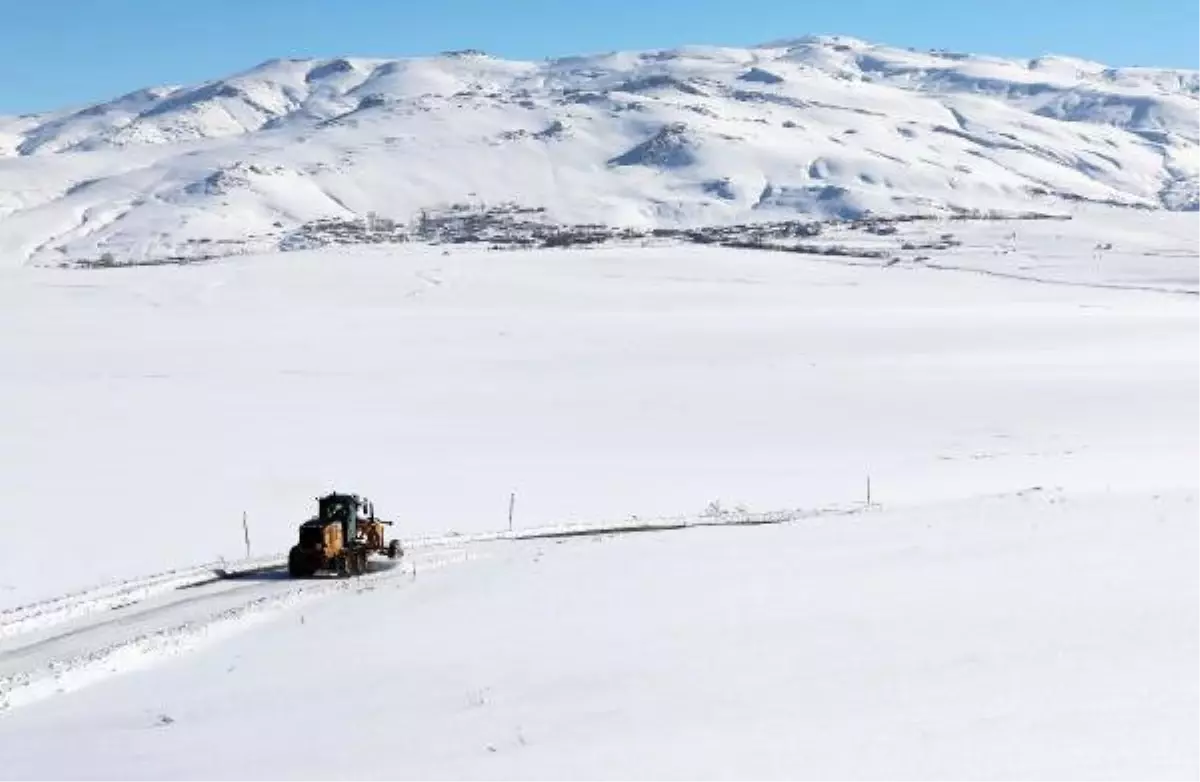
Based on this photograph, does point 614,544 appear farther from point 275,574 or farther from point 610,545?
point 275,574

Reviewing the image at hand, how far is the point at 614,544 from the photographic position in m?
26.8

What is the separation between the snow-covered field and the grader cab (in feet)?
2.78

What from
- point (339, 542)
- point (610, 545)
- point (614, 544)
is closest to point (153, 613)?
point (339, 542)

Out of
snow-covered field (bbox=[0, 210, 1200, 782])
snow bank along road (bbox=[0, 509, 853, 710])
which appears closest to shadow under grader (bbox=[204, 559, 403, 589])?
snow bank along road (bbox=[0, 509, 853, 710])

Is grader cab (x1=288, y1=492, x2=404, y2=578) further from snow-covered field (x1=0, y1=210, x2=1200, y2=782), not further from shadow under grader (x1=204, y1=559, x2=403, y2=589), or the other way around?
snow-covered field (x1=0, y1=210, x2=1200, y2=782)

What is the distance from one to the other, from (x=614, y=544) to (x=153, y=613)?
8991 mm

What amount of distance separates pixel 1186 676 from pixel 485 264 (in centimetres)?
11576

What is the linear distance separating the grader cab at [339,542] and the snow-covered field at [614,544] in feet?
2.78

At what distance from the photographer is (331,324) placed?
85875mm

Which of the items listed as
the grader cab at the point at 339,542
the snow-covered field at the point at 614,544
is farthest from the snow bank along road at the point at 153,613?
the grader cab at the point at 339,542

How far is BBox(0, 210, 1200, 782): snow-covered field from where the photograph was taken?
12.3 meters

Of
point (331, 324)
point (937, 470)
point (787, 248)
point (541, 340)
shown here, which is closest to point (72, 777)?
point (937, 470)

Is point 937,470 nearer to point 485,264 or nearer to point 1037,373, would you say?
point 1037,373

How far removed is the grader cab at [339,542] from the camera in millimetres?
26219
